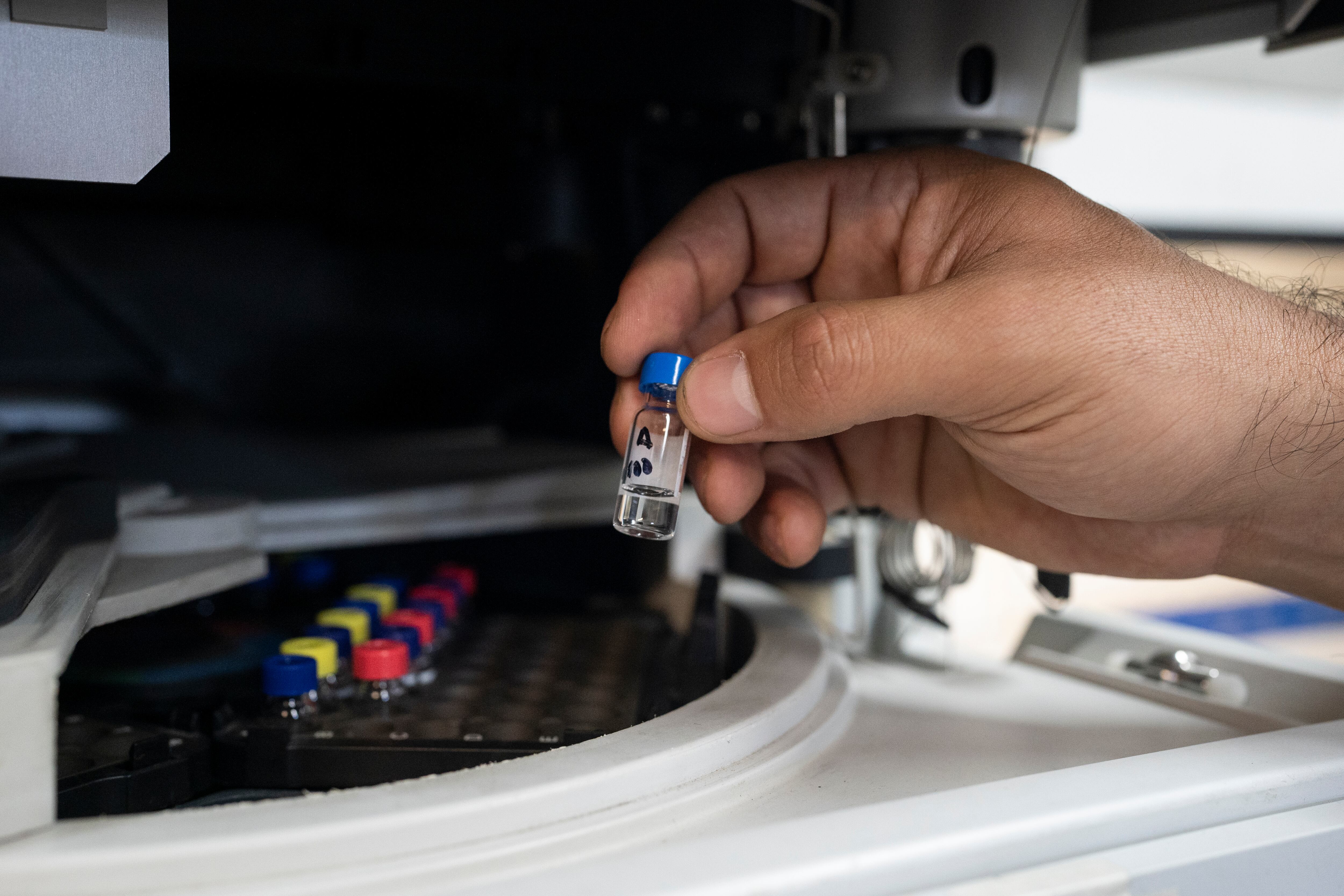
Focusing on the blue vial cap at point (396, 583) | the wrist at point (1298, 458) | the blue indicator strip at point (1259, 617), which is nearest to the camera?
the wrist at point (1298, 458)

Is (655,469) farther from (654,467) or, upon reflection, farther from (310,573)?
(310,573)

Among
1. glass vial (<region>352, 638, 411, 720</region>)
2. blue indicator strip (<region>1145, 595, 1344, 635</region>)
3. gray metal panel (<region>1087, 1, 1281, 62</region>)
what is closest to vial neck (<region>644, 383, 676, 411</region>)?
glass vial (<region>352, 638, 411, 720</region>)

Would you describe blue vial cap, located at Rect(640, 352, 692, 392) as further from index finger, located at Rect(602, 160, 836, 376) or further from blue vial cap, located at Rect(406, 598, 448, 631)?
blue vial cap, located at Rect(406, 598, 448, 631)

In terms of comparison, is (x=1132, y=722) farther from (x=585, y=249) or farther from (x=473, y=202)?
(x=473, y=202)

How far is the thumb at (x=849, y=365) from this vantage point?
450 mm

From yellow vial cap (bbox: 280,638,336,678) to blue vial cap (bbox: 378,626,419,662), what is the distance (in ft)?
0.12

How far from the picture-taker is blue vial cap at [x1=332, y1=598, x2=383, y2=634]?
0.64 metres

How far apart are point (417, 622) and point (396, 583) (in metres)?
0.12

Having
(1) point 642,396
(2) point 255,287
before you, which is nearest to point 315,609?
(1) point 642,396

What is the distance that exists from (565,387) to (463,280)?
165 millimetres

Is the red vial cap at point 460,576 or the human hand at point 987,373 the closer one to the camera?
the human hand at point 987,373

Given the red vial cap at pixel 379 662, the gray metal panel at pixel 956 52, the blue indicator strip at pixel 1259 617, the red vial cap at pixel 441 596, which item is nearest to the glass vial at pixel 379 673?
the red vial cap at pixel 379 662

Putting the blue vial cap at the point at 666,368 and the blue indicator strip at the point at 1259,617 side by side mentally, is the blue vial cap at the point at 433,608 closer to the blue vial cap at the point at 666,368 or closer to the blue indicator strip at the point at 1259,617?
the blue vial cap at the point at 666,368

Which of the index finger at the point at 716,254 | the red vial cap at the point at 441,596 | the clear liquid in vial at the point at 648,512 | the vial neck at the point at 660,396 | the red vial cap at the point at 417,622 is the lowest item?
the red vial cap at the point at 441,596
